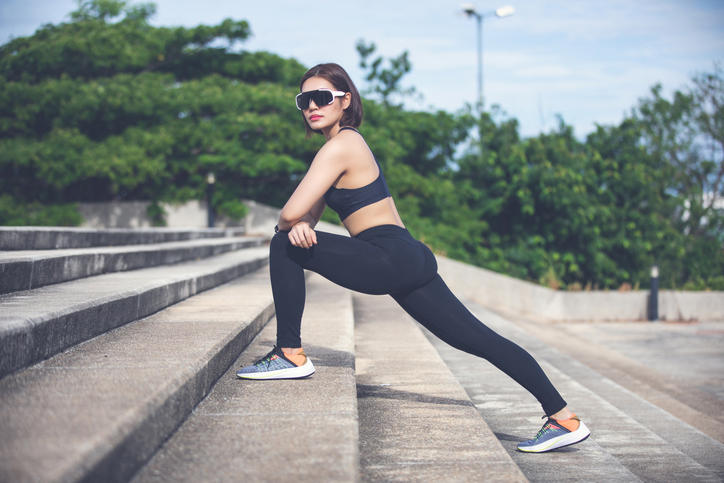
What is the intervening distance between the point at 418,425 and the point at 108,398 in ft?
4.41

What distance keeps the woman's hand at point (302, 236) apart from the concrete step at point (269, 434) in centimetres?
61

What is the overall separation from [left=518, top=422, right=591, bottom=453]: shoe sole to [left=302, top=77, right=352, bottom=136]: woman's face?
5.40 ft

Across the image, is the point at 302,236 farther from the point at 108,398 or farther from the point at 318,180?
the point at 108,398

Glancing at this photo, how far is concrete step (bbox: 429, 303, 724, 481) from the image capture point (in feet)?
8.79

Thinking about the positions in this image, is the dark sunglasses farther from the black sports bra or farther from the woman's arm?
the black sports bra

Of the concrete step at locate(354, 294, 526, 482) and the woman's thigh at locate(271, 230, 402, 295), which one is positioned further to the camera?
the woman's thigh at locate(271, 230, 402, 295)

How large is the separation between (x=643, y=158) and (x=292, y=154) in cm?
1055

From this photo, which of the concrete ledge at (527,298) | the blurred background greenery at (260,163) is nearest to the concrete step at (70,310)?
the concrete ledge at (527,298)

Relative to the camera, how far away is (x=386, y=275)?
8.32 ft

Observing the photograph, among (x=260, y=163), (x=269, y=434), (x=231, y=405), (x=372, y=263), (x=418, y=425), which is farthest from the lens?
(x=260, y=163)

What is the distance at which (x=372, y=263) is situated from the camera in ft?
8.37

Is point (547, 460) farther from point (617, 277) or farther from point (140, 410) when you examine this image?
point (617, 277)

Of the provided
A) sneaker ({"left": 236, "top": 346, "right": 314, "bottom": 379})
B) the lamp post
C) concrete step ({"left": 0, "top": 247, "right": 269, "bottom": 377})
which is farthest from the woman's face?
the lamp post

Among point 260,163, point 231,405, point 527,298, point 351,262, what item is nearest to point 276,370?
point 231,405
